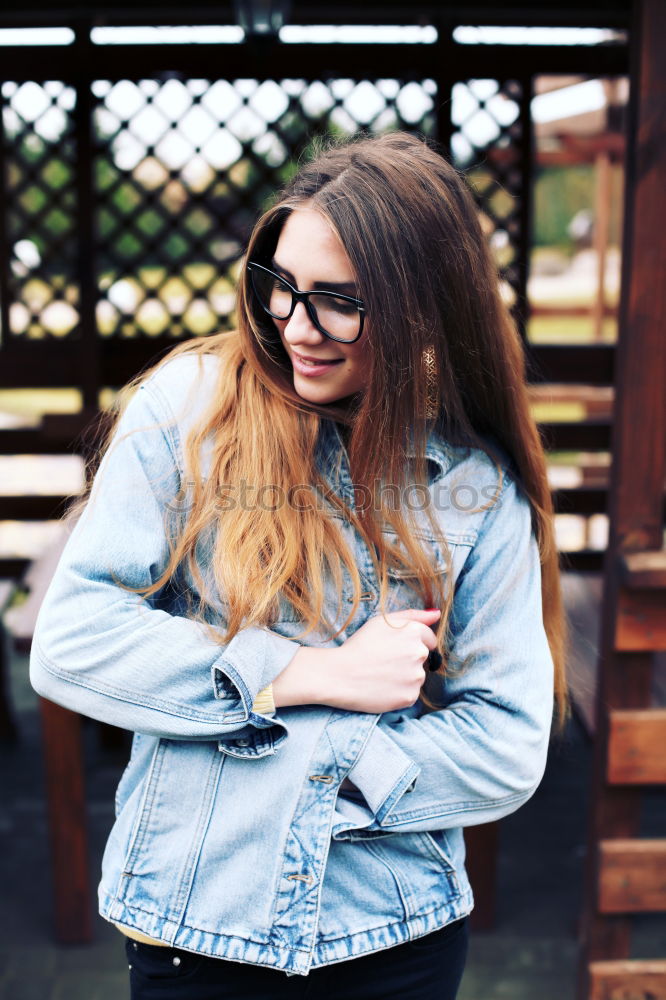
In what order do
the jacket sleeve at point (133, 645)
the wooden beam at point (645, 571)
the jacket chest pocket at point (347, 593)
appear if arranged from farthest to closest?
the wooden beam at point (645, 571) < the jacket chest pocket at point (347, 593) < the jacket sleeve at point (133, 645)

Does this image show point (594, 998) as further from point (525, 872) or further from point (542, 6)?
point (542, 6)

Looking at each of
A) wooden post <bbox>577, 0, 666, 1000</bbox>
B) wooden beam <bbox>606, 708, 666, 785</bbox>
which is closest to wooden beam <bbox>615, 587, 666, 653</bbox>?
wooden post <bbox>577, 0, 666, 1000</bbox>

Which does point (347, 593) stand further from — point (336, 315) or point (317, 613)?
point (336, 315)

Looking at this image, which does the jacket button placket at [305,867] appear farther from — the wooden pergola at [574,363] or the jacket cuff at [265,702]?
the wooden pergola at [574,363]

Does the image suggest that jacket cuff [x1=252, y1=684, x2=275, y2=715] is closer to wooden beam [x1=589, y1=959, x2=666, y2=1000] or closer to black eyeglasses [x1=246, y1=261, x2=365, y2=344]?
black eyeglasses [x1=246, y1=261, x2=365, y2=344]

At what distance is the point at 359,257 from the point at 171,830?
72cm

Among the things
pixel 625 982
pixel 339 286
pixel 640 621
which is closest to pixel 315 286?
pixel 339 286

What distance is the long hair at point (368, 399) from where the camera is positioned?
112cm

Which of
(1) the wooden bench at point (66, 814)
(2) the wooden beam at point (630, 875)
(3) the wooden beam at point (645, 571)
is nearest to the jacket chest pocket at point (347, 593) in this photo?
(3) the wooden beam at point (645, 571)

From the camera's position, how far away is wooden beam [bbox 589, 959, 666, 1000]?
2217 mm

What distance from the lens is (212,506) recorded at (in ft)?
3.82

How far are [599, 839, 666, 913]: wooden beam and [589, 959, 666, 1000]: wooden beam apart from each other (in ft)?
0.44

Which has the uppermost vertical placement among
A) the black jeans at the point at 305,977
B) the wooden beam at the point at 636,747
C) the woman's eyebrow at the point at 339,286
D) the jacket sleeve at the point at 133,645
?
the woman's eyebrow at the point at 339,286

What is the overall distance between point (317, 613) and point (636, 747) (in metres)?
1.26
